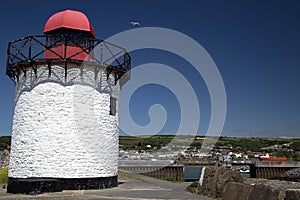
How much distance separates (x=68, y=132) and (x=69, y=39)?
4.11 m

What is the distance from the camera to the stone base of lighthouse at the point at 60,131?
44.0 ft

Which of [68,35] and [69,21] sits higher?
[69,21]

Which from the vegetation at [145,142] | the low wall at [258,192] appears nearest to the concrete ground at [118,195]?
the low wall at [258,192]

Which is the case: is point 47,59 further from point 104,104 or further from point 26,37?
point 104,104

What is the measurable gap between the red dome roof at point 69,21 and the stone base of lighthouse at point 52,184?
6.61m

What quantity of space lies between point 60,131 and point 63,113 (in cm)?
77

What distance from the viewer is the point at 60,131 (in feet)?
44.4

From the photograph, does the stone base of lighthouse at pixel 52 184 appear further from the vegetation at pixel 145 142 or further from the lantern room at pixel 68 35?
the vegetation at pixel 145 142

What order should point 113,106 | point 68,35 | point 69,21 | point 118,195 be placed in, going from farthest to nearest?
point 113,106
point 69,21
point 68,35
point 118,195

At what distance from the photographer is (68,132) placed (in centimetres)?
1360

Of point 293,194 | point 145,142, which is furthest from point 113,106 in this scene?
point 145,142

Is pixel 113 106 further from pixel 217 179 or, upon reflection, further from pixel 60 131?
pixel 217 179

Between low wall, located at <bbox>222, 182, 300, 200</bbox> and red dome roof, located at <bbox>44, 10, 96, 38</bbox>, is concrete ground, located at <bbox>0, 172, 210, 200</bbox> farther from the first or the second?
red dome roof, located at <bbox>44, 10, 96, 38</bbox>

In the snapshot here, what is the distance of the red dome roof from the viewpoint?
559 inches
